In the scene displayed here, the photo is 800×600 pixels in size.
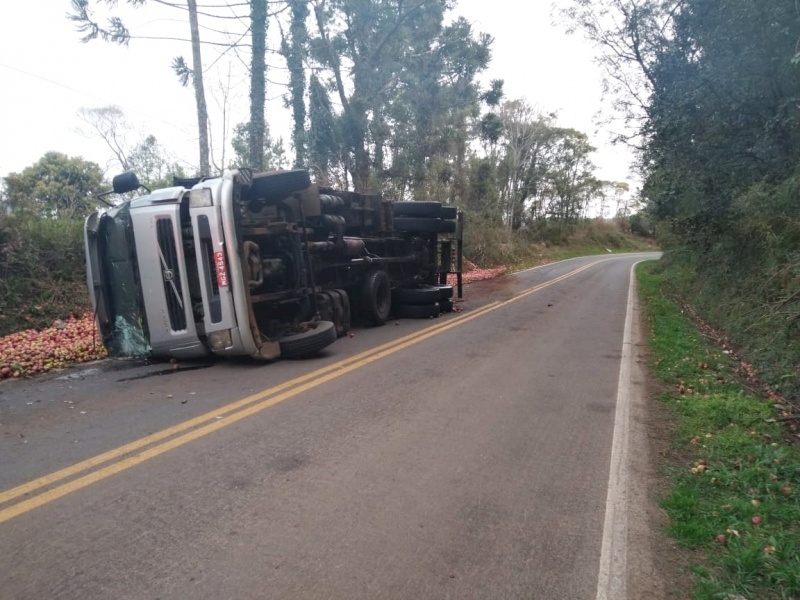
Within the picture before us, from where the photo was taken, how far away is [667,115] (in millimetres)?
13727

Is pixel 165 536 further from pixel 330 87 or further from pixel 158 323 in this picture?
pixel 330 87

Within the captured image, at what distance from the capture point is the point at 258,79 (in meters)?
18.0

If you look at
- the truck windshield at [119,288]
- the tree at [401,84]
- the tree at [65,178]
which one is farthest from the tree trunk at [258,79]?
the truck windshield at [119,288]

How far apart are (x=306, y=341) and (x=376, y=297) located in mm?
3772

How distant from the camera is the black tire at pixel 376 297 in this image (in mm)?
11430

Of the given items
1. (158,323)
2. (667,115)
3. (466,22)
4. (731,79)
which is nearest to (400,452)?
(158,323)

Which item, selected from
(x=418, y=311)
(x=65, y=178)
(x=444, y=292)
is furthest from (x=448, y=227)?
(x=65, y=178)

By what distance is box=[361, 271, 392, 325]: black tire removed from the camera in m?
11.4

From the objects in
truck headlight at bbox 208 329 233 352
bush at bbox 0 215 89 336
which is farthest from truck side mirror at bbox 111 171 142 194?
bush at bbox 0 215 89 336

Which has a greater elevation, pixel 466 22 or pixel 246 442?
pixel 466 22

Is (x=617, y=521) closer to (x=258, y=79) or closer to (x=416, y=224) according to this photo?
(x=416, y=224)

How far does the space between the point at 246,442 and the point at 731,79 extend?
38.3 feet

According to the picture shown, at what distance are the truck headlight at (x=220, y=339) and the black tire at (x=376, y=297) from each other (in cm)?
431

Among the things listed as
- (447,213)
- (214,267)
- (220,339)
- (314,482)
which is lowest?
(314,482)
